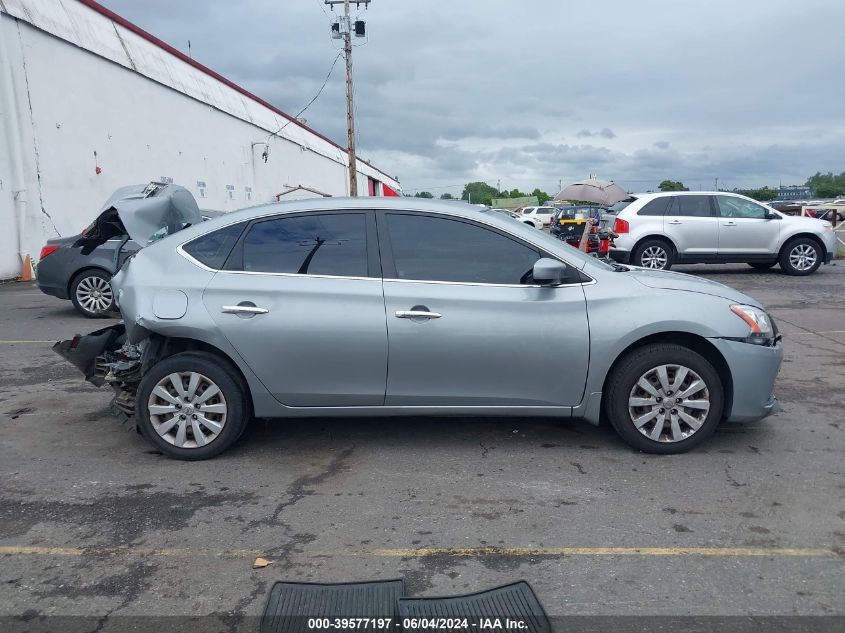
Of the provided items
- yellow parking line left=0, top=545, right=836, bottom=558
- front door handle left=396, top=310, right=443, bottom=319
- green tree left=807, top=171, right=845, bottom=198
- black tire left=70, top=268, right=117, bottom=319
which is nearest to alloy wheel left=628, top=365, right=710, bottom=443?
yellow parking line left=0, top=545, right=836, bottom=558

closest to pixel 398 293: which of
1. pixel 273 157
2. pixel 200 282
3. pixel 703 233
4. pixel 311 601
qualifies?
pixel 200 282

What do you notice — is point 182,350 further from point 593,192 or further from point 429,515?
point 593,192

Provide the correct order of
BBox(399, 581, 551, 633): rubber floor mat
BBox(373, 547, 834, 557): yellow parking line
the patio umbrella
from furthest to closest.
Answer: the patio umbrella → BBox(373, 547, 834, 557): yellow parking line → BBox(399, 581, 551, 633): rubber floor mat

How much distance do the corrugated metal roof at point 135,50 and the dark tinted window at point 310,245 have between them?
1494cm

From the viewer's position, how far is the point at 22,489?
4312mm

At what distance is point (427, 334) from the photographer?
4.48m

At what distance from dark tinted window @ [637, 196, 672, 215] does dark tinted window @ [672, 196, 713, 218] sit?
0.17 meters

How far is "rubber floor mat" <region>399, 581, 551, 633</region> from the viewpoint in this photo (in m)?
2.91

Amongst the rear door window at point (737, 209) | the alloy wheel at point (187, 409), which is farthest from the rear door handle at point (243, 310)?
the rear door window at point (737, 209)

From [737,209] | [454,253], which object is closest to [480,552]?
[454,253]

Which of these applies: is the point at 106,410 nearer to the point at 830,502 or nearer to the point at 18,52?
the point at 830,502

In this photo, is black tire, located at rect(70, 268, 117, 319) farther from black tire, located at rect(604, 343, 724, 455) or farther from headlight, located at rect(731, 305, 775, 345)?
headlight, located at rect(731, 305, 775, 345)

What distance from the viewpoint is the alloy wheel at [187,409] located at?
4605 mm

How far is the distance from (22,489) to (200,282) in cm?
166
